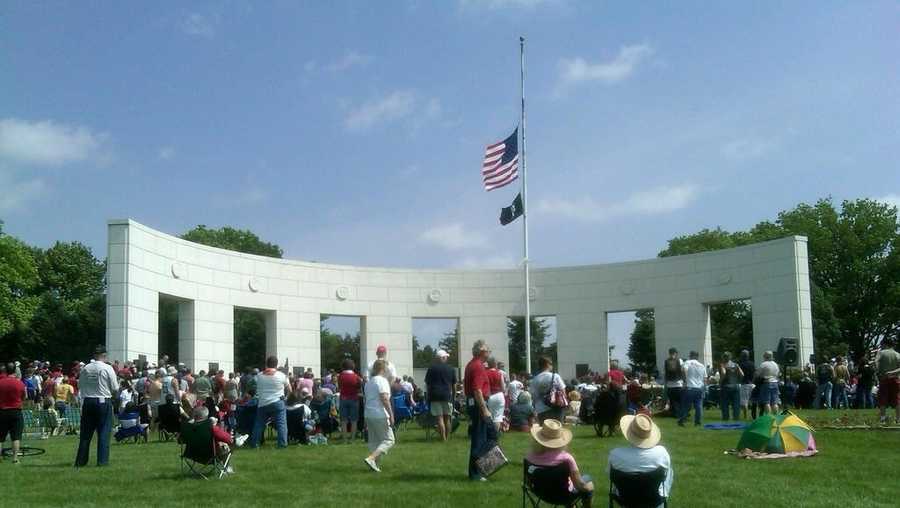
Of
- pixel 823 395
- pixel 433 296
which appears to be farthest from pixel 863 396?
pixel 433 296

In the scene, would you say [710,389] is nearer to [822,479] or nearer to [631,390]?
[631,390]

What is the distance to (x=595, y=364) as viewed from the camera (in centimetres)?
3262

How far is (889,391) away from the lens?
15.9m

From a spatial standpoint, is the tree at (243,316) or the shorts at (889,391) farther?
the tree at (243,316)

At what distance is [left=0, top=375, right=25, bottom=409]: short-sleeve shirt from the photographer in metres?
12.7

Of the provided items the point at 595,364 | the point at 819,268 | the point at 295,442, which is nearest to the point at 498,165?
the point at 595,364

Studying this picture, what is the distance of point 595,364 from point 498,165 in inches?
349

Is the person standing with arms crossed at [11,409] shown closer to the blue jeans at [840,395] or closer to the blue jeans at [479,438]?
the blue jeans at [479,438]

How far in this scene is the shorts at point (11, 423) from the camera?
502 inches

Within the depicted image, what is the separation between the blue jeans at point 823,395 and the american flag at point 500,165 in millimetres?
10569

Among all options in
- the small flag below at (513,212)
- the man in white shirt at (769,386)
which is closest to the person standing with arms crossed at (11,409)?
the man in white shirt at (769,386)

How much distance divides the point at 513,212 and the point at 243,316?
3371 centimetres

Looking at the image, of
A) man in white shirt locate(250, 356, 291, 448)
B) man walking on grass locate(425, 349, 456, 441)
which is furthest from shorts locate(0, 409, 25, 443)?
man walking on grass locate(425, 349, 456, 441)

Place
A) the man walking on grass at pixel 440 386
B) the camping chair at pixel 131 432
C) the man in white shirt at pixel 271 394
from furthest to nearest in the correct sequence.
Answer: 1. the camping chair at pixel 131 432
2. the man walking on grass at pixel 440 386
3. the man in white shirt at pixel 271 394
